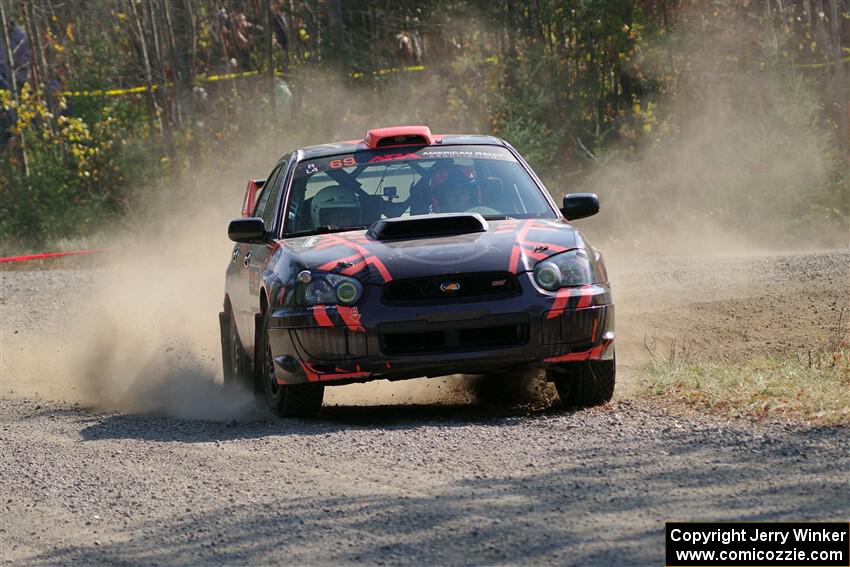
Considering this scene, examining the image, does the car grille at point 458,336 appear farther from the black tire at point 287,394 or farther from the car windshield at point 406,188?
the car windshield at point 406,188

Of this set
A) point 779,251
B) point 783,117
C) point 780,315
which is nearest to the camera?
point 780,315

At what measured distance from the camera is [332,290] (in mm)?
7879

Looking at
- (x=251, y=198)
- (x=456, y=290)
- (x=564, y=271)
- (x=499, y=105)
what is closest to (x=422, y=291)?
(x=456, y=290)

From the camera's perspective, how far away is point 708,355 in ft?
36.1

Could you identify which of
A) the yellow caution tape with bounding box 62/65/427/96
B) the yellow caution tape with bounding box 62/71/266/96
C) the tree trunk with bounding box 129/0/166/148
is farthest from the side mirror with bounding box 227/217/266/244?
the yellow caution tape with bounding box 62/71/266/96

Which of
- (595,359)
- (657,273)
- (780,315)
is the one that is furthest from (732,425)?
(657,273)

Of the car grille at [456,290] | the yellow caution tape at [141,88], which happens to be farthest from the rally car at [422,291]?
the yellow caution tape at [141,88]

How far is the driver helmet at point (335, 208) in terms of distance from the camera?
8.96m

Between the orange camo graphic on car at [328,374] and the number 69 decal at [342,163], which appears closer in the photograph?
the orange camo graphic on car at [328,374]

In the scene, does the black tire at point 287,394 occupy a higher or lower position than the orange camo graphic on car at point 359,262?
lower

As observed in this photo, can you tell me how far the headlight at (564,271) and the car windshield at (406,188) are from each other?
0.92m

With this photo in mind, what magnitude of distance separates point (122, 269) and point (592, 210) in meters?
16.0

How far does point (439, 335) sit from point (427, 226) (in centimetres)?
81

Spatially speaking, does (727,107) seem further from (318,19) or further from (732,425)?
(732,425)
